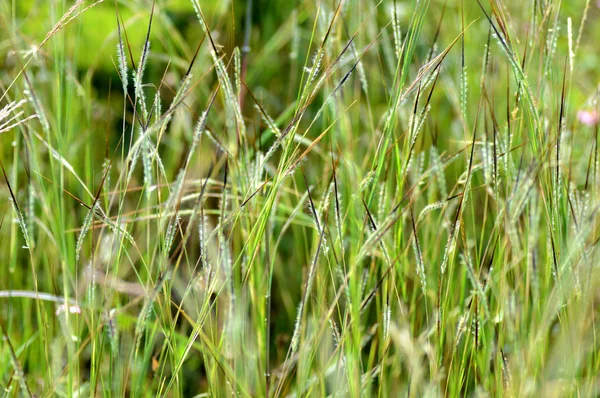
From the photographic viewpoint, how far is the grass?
27.5 inches

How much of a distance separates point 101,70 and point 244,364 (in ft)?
3.69

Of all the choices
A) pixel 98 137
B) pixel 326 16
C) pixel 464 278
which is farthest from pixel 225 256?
pixel 98 137

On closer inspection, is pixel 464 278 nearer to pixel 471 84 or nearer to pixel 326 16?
pixel 326 16

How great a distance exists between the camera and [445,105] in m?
1.65

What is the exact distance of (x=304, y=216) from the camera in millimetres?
1059

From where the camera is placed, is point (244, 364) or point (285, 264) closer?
point (244, 364)

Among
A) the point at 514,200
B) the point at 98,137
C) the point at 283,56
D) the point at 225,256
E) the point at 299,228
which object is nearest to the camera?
the point at 225,256

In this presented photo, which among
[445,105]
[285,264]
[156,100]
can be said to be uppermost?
[156,100]

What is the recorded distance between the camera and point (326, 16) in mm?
1013

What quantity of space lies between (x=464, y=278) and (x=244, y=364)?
12.6 inches

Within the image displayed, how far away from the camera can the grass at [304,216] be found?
70 cm

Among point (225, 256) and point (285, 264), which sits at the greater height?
point (225, 256)

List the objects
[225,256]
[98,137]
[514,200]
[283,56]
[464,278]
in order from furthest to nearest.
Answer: [283,56] < [98,137] < [464,278] < [514,200] < [225,256]

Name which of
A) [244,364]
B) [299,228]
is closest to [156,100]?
[244,364]
